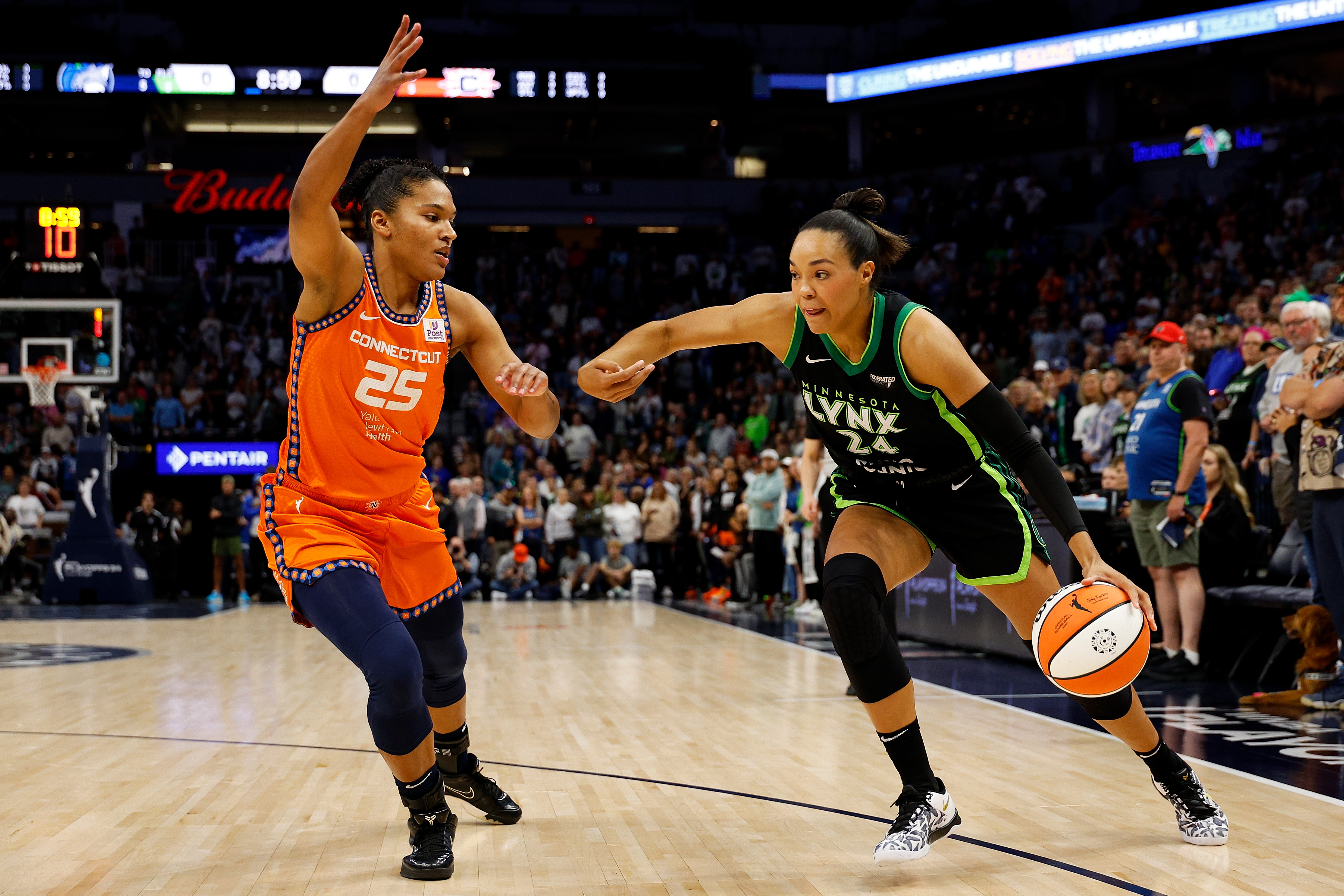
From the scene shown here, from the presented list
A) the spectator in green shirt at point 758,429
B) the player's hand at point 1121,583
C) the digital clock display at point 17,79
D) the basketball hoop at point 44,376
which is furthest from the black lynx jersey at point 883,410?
the digital clock display at point 17,79

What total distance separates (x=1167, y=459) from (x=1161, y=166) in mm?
18354

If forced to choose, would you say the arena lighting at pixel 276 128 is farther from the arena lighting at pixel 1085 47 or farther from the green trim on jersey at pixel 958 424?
the green trim on jersey at pixel 958 424

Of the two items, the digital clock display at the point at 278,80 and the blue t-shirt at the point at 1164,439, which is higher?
the digital clock display at the point at 278,80

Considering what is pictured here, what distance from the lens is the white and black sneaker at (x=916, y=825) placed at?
11.3 feet

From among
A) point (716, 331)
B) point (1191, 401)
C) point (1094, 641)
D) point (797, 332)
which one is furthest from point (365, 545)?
point (1191, 401)

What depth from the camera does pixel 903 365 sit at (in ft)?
11.6

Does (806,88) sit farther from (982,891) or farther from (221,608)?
(982,891)

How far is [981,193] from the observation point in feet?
82.1

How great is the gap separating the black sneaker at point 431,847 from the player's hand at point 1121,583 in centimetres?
194

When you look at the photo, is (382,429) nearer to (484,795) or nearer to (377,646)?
(377,646)

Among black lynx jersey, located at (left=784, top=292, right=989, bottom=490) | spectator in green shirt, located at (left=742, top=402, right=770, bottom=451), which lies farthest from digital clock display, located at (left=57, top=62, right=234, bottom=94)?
black lynx jersey, located at (left=784, top=292, right=989, bottom=490)

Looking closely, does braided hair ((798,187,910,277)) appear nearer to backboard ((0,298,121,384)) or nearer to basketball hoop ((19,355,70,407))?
backboard ((0,298,121,384))

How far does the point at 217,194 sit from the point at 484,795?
24.9 meters

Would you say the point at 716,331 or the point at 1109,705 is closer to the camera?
the point at 1109,705
